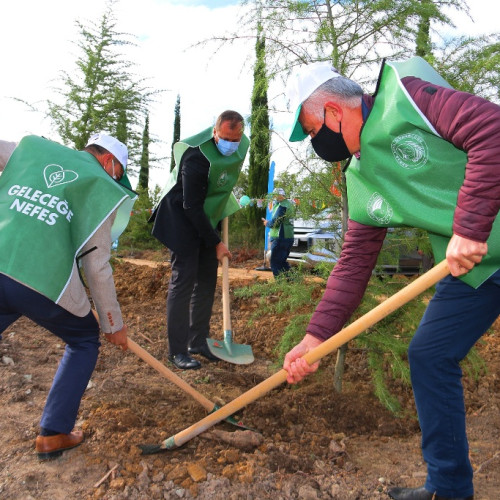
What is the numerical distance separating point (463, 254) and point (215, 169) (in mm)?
2724

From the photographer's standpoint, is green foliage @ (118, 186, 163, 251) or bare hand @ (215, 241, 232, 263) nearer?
bare hand @ (215, 241, 232, 263)

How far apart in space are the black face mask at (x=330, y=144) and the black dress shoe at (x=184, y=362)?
2.40 meters

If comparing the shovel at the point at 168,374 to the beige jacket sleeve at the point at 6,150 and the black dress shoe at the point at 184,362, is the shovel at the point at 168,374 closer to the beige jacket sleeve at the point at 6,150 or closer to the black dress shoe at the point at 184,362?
the black dress shoe at the point at 184,362

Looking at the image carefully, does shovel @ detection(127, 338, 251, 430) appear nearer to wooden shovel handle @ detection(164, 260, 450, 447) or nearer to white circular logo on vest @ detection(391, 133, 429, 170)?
wooden shovel handle @ detection(164, 260, 450, 447)

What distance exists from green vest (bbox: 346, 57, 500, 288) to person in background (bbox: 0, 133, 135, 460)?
4.22ft

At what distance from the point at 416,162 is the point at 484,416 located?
2123 millimetres

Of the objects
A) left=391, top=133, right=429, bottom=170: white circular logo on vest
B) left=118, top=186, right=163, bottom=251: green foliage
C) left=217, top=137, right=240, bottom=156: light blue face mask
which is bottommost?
left=118, top=186, right=163, bottom=251: green foliage

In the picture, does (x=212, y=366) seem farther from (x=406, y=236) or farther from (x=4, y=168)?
(x=4, y=168)

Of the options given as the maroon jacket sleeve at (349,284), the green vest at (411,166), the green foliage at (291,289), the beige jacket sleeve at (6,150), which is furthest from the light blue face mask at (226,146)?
the green vest at (411,166)

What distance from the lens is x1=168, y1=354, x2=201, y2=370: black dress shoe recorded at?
4223 millimetres

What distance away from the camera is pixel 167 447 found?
2699 mm

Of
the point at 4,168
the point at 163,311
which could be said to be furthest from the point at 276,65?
the point at 163,311

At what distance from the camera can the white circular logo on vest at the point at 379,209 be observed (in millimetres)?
2288

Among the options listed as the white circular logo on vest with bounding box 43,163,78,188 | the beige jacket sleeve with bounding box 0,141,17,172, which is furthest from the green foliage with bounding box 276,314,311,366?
the beige jacket sleeve with bounding box 0,141,17,172
